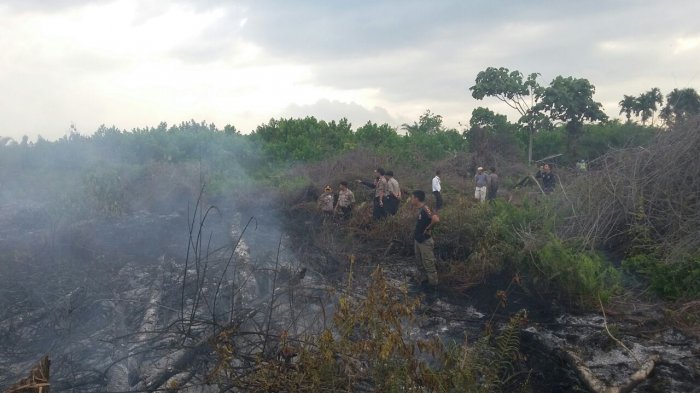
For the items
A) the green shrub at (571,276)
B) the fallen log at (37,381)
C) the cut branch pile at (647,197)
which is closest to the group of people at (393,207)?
the green shrub at (571,276)

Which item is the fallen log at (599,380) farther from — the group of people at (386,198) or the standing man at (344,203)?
the standing man at (344,203)

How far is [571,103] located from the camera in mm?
→ 22312

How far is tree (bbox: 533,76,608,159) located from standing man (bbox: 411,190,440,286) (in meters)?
15.0

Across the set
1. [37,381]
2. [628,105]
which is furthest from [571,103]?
[37,381]

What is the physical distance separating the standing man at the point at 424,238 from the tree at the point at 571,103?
590 inches

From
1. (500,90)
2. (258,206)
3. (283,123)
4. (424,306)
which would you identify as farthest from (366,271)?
(500,90)

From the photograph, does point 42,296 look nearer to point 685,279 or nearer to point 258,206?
point 258,206

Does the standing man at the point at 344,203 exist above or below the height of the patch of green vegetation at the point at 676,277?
above

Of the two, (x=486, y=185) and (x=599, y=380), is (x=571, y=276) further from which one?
(x=486, y=185)

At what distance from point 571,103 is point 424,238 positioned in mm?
15512

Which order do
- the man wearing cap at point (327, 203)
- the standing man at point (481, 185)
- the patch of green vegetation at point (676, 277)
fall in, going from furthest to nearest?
the standing man at point (481, 185) → the man wearing cap at point (327, 203) → the patch of green vegetation at point (676, 277)

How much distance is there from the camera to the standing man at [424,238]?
881 centimetres

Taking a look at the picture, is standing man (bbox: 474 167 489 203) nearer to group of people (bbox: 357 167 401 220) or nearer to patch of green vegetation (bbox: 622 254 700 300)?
group of people (bbox: 357 167 401 220)

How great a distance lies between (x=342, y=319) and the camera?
15.1 feet
